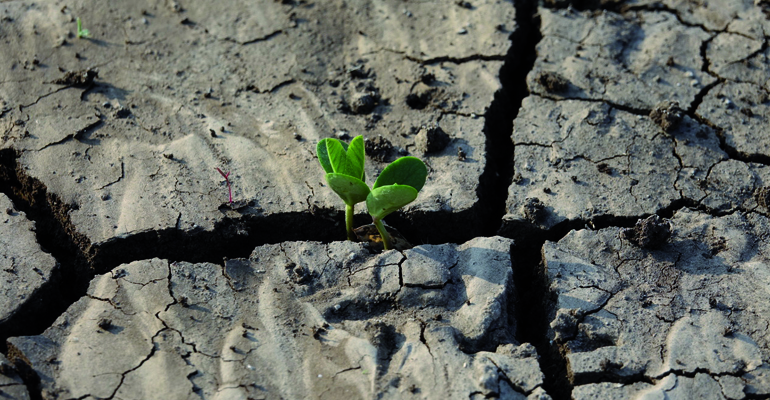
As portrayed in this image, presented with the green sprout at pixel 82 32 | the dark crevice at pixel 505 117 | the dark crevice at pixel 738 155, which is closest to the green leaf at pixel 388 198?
the dark crevice at pixel 505 117

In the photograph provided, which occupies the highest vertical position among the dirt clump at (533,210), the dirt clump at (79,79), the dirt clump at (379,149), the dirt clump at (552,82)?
the dirt clump at (552,82)

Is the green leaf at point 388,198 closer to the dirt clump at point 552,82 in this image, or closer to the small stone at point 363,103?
the small stone at point 363,103

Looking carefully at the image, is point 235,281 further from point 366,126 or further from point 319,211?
point 366,126

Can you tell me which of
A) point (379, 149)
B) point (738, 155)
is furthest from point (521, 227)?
point (738, 155)

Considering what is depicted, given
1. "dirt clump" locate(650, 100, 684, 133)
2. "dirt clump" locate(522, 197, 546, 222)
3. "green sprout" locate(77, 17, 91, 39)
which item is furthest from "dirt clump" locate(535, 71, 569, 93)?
"green sprout" locate(77, 17, 91, 39)

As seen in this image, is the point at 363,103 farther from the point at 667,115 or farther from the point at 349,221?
→ the point at 667,115

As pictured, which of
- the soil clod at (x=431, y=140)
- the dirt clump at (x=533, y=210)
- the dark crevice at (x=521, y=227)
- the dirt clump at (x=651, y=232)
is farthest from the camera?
the soil clod at (x=431, y=140)

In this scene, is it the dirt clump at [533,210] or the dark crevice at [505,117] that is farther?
the dark crevice at [505,117]

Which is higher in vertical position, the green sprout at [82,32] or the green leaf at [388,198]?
the green sprout at [82,32]
